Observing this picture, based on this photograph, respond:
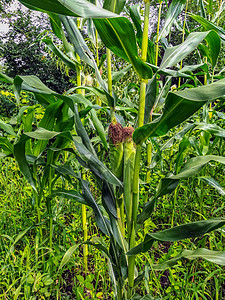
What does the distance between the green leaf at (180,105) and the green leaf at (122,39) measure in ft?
0.35

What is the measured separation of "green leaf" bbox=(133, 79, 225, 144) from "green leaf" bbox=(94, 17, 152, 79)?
11 centimetres

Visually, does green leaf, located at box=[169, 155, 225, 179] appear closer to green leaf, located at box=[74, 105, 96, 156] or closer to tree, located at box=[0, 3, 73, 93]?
green leaf, located at box=[74, 105, 96, 156]

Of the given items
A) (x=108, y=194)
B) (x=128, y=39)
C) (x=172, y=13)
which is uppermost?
(x=172, y=13)

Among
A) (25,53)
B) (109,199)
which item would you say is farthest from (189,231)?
(25,53)

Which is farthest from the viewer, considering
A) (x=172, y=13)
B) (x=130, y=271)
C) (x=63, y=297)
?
(x=63, y=297)

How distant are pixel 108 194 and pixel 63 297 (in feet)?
1.78

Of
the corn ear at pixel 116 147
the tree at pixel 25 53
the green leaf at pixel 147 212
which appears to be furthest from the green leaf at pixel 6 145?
the tree at pixel 25 53

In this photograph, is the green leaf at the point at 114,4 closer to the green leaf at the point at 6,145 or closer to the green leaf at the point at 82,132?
the green leaf at the point at 82,132

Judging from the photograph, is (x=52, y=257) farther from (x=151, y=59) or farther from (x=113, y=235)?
(x=151, y=59)

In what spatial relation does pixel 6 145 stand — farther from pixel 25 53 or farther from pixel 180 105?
pixel 25 53

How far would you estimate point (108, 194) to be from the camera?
0.71 metres

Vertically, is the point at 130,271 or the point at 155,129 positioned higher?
the point at 155,129

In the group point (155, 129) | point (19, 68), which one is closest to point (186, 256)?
point (155, 129)

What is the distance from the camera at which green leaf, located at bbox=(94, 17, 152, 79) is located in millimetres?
490
